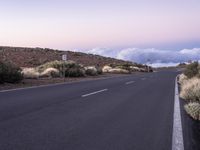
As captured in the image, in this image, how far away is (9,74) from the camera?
26.5 meters

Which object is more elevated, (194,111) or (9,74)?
(9,74)

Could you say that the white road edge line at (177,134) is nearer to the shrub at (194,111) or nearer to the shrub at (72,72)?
the shrub at (194,111)

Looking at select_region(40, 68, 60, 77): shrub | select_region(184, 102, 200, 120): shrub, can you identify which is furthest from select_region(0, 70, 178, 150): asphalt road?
select_region(40, 68, 60, 77): shrub

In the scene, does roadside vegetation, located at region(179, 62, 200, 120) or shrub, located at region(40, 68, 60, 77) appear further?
shrub, located at region(40, 68, 60, 77)

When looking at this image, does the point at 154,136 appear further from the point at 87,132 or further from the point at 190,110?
the point at 190,110

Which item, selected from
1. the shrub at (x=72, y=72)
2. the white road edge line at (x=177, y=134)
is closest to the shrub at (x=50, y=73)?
the shrub at (x=72, y=72)

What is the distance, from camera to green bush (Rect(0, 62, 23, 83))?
26.1m

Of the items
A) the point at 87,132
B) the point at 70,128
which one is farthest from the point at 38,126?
the point at 87,132

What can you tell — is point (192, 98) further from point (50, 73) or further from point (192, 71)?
point (50, 73)

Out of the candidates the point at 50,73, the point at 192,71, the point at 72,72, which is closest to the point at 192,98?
the point at 192,71

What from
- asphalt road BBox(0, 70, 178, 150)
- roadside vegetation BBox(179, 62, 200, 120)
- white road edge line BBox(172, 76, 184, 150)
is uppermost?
roadside vegetation BBox(179, 62, 200, 120)

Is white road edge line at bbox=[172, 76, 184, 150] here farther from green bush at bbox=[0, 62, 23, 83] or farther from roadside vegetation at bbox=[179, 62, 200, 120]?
green bush at bbox=[0, 62, 23, 83]

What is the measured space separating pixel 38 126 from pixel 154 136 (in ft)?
9.27

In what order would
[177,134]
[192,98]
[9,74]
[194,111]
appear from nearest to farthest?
[177,134] < [194,111] < [192,98] < [9,74]
